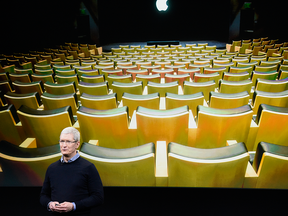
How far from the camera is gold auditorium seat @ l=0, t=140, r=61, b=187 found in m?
1.03

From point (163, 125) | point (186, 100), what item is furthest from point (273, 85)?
point (163, 125)

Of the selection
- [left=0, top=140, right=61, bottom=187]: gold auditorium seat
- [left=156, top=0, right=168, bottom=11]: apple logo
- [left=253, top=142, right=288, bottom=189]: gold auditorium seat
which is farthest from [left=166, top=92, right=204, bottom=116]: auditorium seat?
[left=156, top=0, right=168, bottom=11]: apple logo

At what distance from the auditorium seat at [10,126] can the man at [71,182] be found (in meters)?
1.18

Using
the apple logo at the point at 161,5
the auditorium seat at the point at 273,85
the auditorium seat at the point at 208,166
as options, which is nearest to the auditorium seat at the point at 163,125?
the auditorium seat at the point at 208,166

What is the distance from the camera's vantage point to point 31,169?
3.49 ft

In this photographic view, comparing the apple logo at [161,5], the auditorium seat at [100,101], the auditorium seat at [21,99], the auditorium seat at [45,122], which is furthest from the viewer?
the apple logo at [161,5]

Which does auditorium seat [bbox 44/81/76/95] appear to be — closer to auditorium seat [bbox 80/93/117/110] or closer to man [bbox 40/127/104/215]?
auditorium seat [bbox 80/93/117/110]

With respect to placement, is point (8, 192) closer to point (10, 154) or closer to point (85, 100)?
point (10, 154)

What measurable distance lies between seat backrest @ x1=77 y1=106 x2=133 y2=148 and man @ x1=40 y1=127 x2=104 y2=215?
643mm

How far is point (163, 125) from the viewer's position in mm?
1499

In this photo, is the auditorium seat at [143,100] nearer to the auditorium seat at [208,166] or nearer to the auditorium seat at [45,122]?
the auditorium seat at [45,122]

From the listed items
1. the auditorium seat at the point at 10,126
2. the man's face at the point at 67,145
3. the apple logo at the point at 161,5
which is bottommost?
the auditorium seat at the point at 10,126

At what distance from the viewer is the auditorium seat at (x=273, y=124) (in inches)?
58.5

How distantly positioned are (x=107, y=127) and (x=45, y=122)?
495 mm
